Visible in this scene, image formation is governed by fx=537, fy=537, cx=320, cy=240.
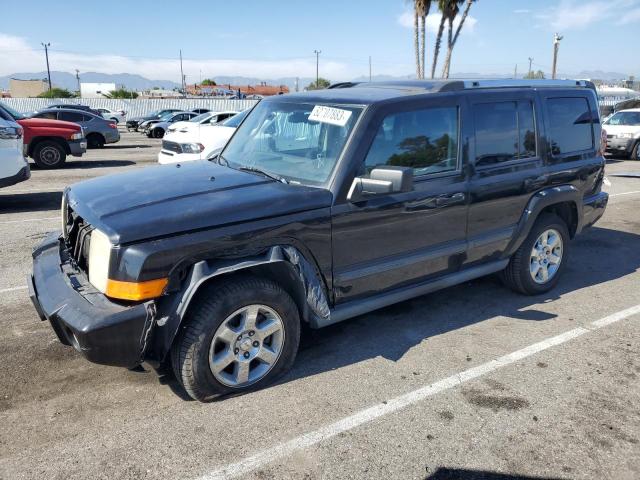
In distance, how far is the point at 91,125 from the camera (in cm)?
1983

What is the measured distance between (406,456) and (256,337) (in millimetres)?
1109

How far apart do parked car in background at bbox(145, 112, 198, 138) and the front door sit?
76.4ft

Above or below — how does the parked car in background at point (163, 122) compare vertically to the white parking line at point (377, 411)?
above

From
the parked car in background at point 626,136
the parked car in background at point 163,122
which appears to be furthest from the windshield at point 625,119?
the parked car in background at point 163,122

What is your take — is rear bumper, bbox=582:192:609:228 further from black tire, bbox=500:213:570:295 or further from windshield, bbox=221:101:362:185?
windshield, bbox=221:101:362:185

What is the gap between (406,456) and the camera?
2.80m

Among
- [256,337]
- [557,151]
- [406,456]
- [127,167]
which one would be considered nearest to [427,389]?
[406,456]

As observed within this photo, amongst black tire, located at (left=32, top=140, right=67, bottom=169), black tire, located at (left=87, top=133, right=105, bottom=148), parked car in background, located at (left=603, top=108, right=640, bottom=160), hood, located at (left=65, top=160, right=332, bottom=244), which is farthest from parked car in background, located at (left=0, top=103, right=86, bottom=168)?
parked car in background, located at (left=603, top=108, right=640, bottom=160)

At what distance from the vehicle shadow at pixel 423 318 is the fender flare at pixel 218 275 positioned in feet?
1.91

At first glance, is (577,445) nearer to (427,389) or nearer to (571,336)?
(427,389)

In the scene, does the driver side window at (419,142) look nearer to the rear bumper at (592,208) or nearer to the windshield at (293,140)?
the windshield at (293,140)

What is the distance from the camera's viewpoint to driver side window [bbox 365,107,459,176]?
3.71 metres

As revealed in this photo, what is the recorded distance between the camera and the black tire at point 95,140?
19.9 meters

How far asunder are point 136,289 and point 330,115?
1.84 metres
